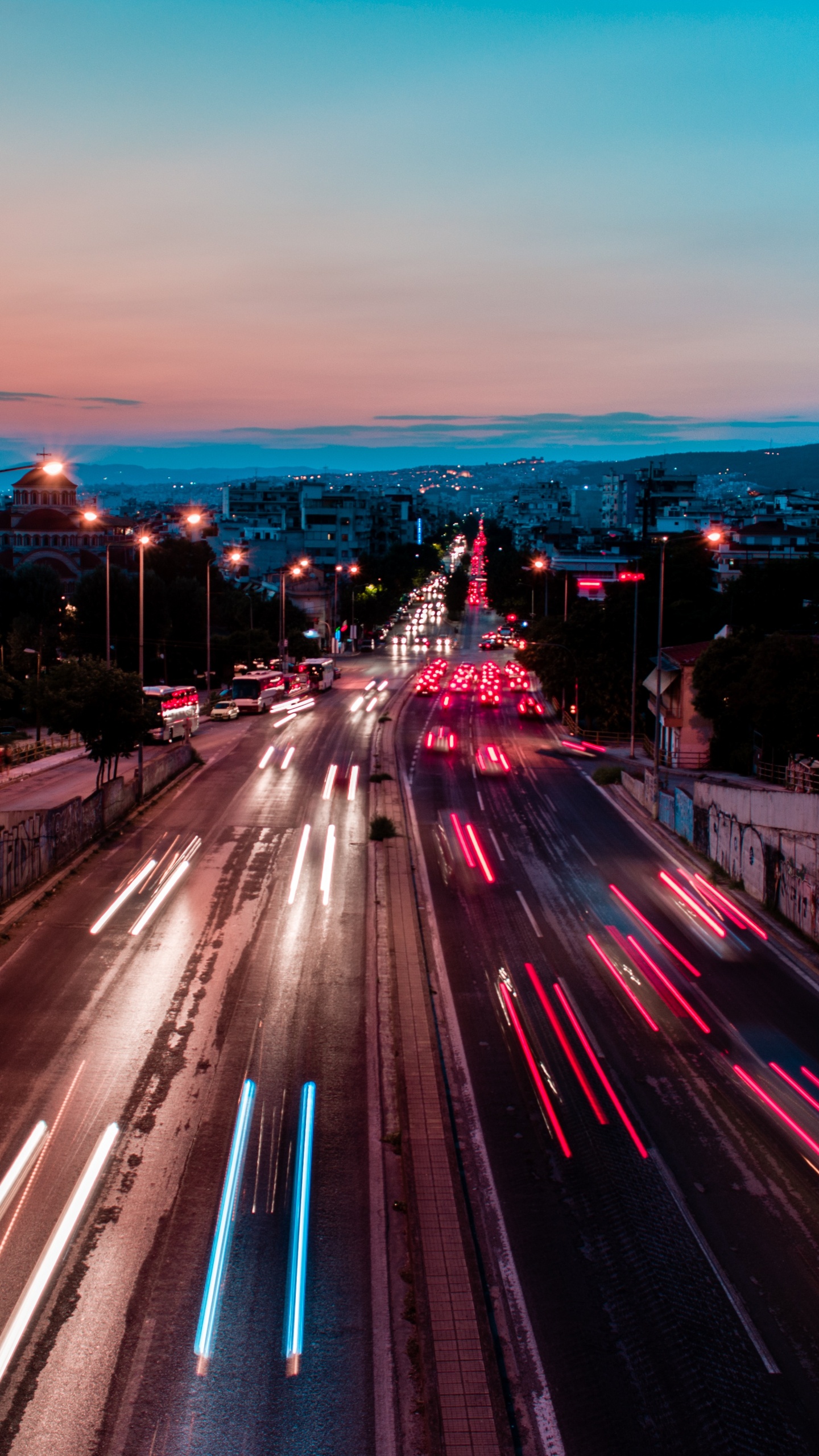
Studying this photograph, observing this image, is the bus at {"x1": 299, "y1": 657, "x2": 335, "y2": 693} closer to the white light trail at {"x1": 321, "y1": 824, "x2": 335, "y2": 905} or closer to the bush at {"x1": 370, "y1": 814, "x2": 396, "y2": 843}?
the white light trail at {"x1": 321, "y1": 824, "x2": 335, "y2": 905}

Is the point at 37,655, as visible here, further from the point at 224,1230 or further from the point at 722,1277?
the point at 722,1277

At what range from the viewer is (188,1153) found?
11.6m

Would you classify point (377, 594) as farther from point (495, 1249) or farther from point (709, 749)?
point (495, 1249)

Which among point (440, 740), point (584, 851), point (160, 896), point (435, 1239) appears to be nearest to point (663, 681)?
point (440, 740)

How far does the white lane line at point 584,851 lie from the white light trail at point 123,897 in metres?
10.4

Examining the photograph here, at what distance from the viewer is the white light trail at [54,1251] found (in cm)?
847

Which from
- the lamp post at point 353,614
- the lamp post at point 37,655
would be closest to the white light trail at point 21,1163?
the lamp post at point 37,655

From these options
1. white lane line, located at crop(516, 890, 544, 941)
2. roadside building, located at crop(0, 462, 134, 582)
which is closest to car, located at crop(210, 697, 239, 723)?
white lane line, located at crop(516, 890, 544, 941)

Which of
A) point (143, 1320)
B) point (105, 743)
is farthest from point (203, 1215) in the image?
point (105, 743)

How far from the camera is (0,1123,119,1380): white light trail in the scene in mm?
8469

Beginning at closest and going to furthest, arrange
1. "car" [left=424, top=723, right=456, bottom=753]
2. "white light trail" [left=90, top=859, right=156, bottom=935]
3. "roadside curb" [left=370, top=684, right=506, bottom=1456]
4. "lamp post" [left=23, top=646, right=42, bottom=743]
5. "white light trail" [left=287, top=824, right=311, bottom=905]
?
1. "roadside curb" [left=370, top=684, right=506, bottom=1456]
2. "white light trail" [left=90, top=859, right=156, bottom=935]
3. "white light trail" [left=287, top=824, right=311, bottom=905]
4. "car" [left=424, top=723, right=456, bottom=753]
5. "lamp post" [left=23, top=646, right=42, bottom=743]

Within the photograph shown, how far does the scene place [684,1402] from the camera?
8078 millimetres

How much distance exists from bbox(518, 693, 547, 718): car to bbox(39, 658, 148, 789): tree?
32.4 m

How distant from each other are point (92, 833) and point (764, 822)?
1739 centimetres
